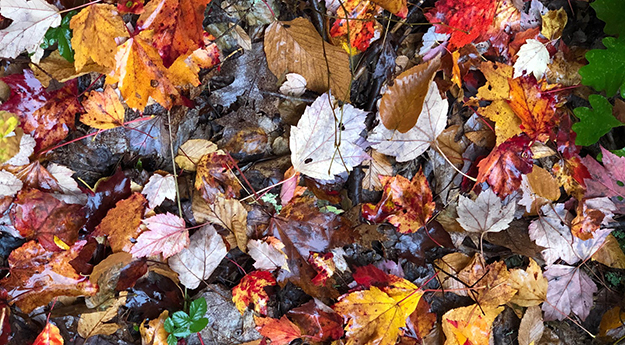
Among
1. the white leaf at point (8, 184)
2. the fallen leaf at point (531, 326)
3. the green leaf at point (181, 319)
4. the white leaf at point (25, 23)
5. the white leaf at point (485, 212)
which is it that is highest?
the white leaf at point (25, 23)

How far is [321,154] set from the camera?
1339 mm

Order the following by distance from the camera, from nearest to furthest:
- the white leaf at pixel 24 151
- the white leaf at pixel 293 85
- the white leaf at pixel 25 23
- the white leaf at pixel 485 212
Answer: the white leaf at pixel 25 23, the white leaf at pixel 24 151, the white leaf at pixel 293 85, the white leaf at pixel 485 212

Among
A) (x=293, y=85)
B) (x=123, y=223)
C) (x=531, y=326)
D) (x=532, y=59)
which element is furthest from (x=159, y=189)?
(x=531, y=326)

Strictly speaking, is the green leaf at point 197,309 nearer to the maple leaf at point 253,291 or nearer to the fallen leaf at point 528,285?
the maple leaf at point 253,291

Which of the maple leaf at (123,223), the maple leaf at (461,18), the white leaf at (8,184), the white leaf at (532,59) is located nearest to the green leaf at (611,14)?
the white leaf at (532,59)

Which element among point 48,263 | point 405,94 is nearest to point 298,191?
point 405,94

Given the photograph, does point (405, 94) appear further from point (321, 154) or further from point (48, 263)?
point (48, 263)

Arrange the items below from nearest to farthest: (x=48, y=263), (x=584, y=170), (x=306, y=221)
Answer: (x=48, y=263) < (x=306, y=221) < (x=584, y=170)

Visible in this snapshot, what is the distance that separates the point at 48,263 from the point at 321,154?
1.04 m

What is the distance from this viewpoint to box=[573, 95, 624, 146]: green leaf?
1.42m

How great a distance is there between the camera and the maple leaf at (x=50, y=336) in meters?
1.29

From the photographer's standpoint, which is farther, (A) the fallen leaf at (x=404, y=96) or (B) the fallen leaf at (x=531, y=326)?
(B) the fallen leaf at (x=531, y=326)

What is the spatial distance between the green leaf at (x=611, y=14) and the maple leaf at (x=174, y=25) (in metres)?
1.43

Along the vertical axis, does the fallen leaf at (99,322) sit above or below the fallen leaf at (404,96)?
below
